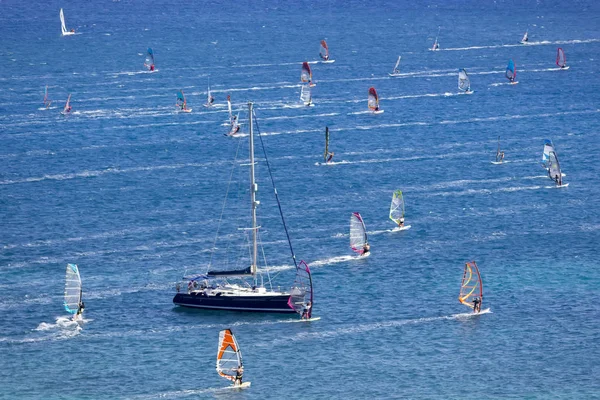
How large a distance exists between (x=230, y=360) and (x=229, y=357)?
289 millimetres

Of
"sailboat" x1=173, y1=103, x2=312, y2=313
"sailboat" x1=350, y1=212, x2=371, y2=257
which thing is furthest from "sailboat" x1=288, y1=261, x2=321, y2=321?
"sailboat" x1=350, y1=212, x2=371, y2=257

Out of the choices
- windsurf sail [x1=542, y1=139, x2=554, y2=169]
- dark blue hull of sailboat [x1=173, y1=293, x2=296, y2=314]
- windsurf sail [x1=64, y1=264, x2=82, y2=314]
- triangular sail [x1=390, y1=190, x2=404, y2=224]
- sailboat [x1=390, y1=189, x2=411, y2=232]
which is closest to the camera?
windsurf sail [x1=64, y1=264, x2=82, y2=314]

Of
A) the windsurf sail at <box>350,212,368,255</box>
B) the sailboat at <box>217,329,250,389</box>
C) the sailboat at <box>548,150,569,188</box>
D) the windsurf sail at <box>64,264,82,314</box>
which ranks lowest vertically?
the sailboat at <box>217,329,250,389</box>

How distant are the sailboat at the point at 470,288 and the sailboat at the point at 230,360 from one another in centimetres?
2395

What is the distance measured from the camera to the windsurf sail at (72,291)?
11825 cm

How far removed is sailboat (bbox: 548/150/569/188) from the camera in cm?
16075

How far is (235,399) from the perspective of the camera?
102000 millimetres

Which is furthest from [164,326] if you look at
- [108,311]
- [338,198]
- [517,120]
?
[517,120]

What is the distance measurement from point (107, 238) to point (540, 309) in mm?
45222

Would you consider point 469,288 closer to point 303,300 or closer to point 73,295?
point 303,300

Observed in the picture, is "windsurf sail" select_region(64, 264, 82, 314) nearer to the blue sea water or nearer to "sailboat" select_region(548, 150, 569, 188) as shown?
the blue sea water

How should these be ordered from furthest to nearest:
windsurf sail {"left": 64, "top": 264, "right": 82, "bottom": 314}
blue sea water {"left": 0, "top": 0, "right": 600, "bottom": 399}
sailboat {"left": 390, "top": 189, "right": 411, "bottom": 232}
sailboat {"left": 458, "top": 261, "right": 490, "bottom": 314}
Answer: sailboat {"left": 390, "top": 189, "right": 411, "bottom": 232}, sailboat {"left": 458, "top": 261, "right": 490, "bottom": 314}, windsurf sail {"left": 64, "top": 264, "right": 82, "bottom": 314}, blue sea water {"left": 0, "top": 0, "right": 600, "bottom": 399}

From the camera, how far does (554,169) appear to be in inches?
6373

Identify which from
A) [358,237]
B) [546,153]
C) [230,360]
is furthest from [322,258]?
[546,153]
